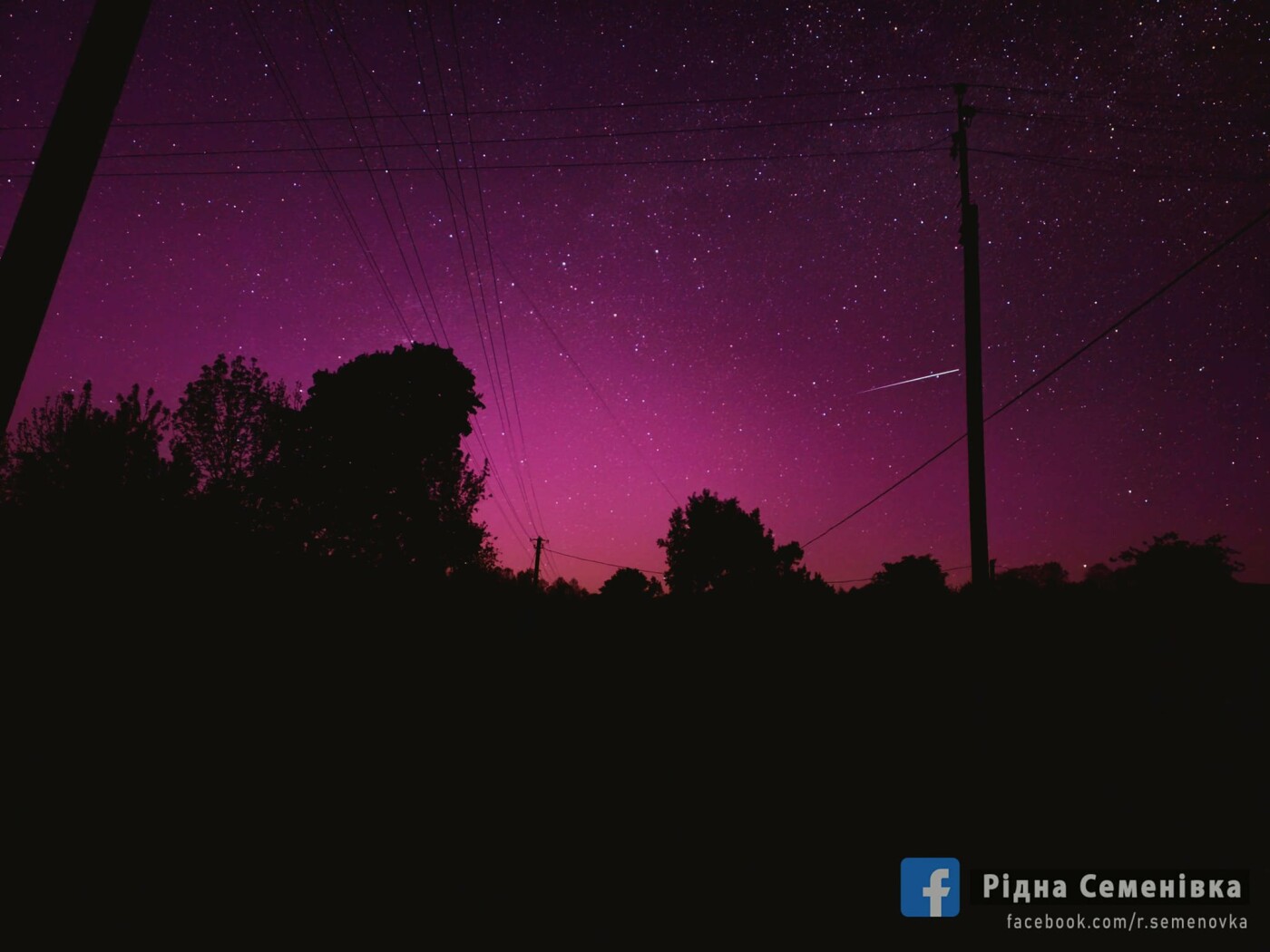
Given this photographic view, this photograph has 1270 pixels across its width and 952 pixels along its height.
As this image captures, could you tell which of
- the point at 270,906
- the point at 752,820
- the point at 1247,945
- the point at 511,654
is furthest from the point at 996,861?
the point at 511,654

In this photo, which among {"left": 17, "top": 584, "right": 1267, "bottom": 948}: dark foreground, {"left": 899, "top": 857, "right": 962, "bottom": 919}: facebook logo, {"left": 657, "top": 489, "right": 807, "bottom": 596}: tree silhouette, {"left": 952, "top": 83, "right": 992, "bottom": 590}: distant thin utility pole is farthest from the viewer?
{"left": 657, "top": 489, "right": 807, "bottom": 596}: tree silhouette

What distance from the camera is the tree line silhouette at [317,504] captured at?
A: 34.9 ft

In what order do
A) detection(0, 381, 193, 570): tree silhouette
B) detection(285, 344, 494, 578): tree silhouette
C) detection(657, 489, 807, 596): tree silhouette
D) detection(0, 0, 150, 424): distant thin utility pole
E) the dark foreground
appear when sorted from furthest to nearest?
detection(657, 489, 807, 596): tree silhouette, detection(285, 344, 494, 578): tree silhouette, detection(0, 381, 193, 570): tree silhouette, the dark foreground, detection(0, 0, 150, 424): distant thin utility pole

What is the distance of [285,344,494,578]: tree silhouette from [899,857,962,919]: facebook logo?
2783cm

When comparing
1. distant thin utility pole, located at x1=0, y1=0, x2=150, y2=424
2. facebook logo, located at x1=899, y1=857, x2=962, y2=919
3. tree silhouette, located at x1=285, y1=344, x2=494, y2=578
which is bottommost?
facebook logo, located at x1=899, y1=857, x2=962, y2=919

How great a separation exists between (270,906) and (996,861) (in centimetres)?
582

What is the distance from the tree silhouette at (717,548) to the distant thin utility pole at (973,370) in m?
52.6

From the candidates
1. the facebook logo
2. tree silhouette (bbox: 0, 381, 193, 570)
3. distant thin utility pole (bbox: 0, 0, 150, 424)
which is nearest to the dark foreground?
the facebook logo

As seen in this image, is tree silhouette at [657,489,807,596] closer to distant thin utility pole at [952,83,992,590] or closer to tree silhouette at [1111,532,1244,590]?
tree silhouette at [1111,532,1244,590]

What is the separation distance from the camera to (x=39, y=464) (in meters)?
21.8

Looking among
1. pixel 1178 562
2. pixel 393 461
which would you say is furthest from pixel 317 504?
pixel 1178 562

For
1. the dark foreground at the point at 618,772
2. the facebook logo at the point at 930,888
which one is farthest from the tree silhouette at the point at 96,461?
the facebook logo at the point at 930,888

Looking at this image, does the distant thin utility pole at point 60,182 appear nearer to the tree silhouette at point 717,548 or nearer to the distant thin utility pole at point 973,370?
the distant thin utility pole at point 973,370

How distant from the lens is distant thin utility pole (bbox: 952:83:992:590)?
26.9 ft
